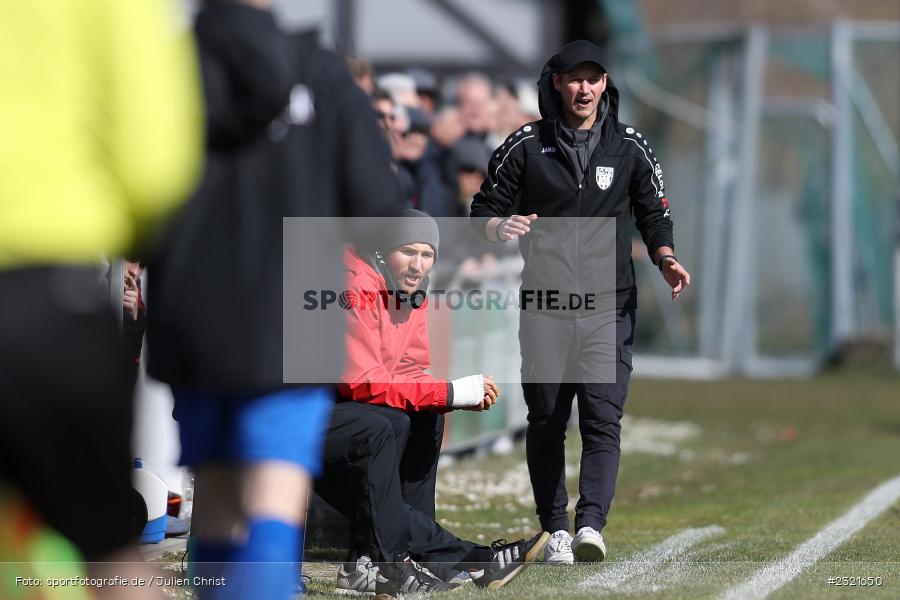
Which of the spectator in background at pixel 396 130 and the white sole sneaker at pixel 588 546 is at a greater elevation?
the spectator in background at pixel 396 130

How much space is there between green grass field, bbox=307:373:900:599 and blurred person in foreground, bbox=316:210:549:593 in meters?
0.21

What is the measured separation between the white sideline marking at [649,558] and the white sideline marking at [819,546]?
453 millimetres

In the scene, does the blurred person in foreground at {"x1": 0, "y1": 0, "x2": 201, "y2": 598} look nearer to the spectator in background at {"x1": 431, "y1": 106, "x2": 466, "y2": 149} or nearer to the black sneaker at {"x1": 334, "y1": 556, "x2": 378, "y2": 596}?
the black sneaker at {"x1": 334, "y1": 556, "x2": 378, "y2": 596}

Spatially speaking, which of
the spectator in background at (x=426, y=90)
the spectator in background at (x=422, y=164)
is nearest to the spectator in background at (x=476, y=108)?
the spectator in background at (x=426, y=90)

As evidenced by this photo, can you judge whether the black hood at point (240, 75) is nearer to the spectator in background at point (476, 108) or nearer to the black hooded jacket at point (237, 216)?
the black hooded jacket at point (237, 216)

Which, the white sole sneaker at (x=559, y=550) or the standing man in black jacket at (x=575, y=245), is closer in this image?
the white sole sneaker at (x=559, y=550)

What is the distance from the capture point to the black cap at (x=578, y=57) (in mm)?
6355

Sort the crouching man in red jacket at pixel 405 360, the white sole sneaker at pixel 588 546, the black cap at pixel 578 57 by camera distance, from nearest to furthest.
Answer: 1. the crouching man in red jacket at pixel 405 360
2. the white sole sneaker at pixel 588 546
3. the black cap at pixel 578 57

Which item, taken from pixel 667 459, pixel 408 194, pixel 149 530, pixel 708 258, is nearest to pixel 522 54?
pixel 708 258

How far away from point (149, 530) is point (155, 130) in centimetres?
392

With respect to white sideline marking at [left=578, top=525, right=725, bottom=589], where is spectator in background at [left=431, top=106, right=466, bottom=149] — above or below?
above

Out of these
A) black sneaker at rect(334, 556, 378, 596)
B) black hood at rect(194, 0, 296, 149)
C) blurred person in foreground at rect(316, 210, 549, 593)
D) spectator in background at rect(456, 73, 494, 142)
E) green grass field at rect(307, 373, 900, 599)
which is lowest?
green grass field at rect(307, 373, 900, 599)

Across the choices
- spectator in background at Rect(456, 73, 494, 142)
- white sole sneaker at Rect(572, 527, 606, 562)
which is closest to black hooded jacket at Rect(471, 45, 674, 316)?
white sole sneaker at Rect(572, 527, 606, 562)

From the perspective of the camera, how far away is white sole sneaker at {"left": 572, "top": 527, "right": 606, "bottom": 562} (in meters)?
6.11
